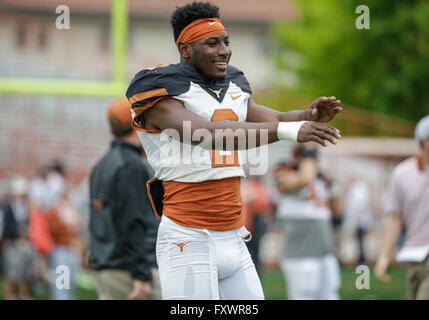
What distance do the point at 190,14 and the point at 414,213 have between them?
231 centimetres

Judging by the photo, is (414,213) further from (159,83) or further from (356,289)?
(356,289)

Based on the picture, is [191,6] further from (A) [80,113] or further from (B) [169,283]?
(A) [80,113]

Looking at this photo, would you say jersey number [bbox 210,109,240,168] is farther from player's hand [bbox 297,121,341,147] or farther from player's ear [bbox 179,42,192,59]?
player's hand [bbox 297,121,341,147]

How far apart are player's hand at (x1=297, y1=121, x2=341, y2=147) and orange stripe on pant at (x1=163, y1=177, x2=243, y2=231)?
53cm

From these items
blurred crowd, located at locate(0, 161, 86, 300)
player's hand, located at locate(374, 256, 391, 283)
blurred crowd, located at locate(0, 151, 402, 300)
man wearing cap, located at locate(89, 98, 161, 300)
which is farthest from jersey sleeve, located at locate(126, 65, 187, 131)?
blurred crowd, located at locate(0, 161, 86, 300)

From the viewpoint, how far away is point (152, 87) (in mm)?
3020

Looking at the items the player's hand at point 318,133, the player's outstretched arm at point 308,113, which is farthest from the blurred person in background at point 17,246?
the player's hand at point 318,133

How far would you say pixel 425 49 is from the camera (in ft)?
61.8

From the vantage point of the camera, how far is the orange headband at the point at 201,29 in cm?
312

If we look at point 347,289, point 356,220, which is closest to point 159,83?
point 347,289

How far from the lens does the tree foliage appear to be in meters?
18.9

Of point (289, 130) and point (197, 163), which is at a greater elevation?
point (289, 130)

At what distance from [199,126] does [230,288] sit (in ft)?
2.54

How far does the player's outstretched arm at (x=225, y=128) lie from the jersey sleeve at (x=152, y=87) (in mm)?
37
